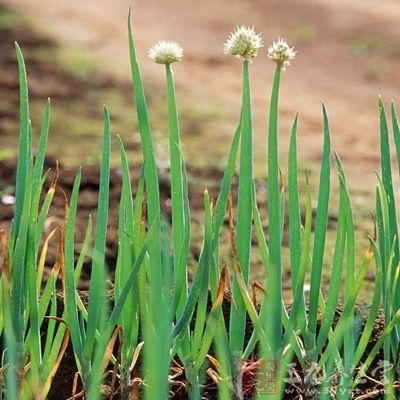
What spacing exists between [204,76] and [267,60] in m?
0.61

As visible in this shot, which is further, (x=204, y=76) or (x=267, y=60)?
(x=267, y=60)

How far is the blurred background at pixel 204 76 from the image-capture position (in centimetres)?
417

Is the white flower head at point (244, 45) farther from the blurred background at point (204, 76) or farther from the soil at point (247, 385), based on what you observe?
the blurred background at point (204, 76)

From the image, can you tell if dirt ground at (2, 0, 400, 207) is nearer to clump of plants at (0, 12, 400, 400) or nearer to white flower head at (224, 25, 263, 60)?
clump of plants at (0, 12, 400, 400)

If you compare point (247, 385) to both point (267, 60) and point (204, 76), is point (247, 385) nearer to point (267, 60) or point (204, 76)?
point (204, 76)

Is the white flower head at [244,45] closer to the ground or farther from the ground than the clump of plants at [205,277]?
farther from the ground

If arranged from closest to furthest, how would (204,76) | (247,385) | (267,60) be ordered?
1. (247,385)
2. (204,76)
3. (267,60)

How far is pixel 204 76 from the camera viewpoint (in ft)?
19.3

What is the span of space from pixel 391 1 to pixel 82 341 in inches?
252

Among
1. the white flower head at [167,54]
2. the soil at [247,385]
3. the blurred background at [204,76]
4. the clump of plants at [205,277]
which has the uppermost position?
the blurred background at [204,76]

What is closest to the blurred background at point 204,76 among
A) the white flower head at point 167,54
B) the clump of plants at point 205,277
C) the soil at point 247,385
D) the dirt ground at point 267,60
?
the dirt ground at point 267,60

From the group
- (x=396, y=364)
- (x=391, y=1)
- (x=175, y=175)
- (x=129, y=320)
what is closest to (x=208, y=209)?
(x=175, y=175)

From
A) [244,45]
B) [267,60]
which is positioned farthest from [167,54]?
[267,60]

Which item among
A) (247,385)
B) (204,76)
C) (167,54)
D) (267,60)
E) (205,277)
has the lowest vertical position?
(247,385)
